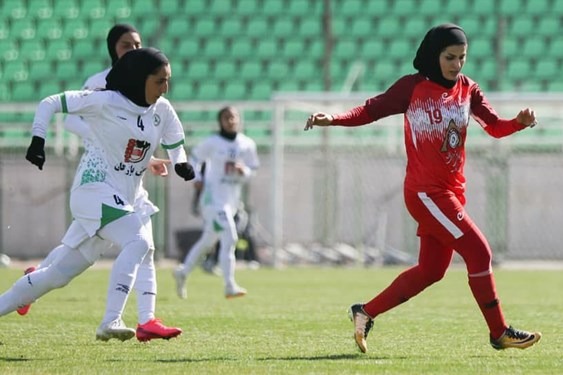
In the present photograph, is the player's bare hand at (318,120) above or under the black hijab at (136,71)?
under

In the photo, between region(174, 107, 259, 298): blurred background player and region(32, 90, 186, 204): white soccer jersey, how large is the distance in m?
5.43

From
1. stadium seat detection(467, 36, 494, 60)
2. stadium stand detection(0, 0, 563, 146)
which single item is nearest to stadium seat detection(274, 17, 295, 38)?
stadium stand detection(0, 0, 563, 146)

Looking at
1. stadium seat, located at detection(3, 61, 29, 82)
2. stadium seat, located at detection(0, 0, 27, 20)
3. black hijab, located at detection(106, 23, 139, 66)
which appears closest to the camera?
black hijab, located at detection(106, 23, 139, 66)

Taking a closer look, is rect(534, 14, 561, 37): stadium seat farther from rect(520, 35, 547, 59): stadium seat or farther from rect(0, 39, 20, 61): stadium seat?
rect(0, 39, 20, 61): stadium seat

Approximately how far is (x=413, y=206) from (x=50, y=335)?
2.67 meters

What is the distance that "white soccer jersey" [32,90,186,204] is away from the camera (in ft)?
25.0

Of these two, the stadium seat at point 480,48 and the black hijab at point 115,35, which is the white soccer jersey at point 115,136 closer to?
the black hijab at point 115,35

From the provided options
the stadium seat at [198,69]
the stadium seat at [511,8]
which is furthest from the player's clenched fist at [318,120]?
the stadium seat at [511,8]

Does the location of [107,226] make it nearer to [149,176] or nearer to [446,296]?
[446,296]

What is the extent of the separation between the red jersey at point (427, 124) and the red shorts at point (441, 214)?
46 mm

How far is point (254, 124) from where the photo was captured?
22.7 meters

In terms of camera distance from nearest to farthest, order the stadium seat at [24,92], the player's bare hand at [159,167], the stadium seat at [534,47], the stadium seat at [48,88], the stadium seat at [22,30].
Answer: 1. the player's bare hand at [159,167]
2. the stadium seat at [48,88]
3. the stadium seat at [24,92]
4. the stadium seat at [534,47]
5. the stadium seat at [22,30]

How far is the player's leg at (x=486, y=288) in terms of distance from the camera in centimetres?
733

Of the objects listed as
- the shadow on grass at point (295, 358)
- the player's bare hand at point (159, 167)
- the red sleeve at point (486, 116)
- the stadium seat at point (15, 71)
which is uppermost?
the red sleeve at point (486, 116)
